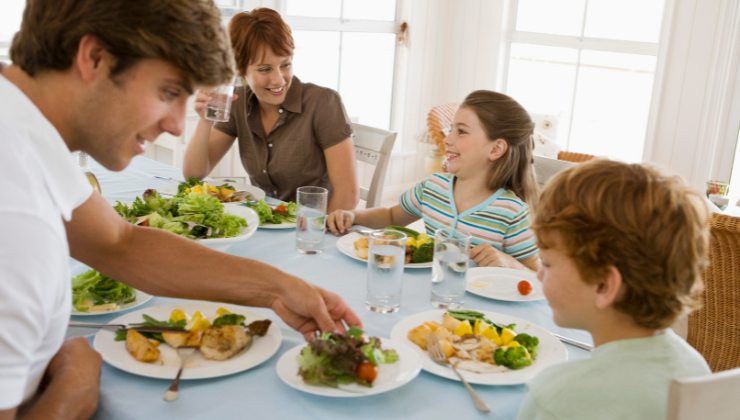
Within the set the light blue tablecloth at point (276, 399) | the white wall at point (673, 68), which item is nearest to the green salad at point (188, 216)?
the light blue tablecloth at point (276, 399)

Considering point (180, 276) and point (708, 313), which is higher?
point (180, 276)

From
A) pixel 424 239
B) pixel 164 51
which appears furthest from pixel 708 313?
pixel 164 51

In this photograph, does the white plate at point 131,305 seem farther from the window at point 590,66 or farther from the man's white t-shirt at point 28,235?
the window at point 590,66

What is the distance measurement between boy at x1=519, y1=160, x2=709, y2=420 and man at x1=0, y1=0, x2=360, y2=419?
0.59 metres

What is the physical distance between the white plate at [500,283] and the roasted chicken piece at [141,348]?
0.66 meters

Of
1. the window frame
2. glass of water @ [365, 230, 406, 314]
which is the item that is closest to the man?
glass of water @ [365, 230, 406, 314]

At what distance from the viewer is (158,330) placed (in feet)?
4.22

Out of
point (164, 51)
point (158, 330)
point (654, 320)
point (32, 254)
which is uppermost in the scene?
point (164, 51)

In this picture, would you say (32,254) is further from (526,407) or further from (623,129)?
(623,129)

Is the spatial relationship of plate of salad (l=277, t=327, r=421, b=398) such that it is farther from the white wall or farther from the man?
the white wall

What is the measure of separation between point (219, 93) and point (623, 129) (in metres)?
3.15

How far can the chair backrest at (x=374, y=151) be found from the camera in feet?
9.25

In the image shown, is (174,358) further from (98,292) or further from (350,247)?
(350,247)

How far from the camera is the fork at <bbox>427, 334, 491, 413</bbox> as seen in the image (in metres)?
1.14
